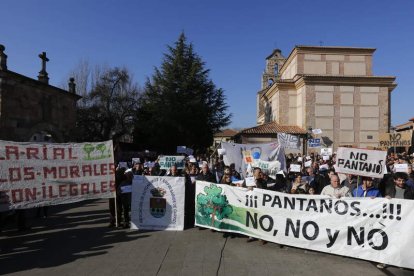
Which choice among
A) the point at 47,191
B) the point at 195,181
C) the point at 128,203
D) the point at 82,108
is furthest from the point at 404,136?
the point at 82,108

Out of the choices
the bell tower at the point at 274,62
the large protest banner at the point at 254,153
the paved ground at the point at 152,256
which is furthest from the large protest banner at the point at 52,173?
the bell tower at the point at 274,62

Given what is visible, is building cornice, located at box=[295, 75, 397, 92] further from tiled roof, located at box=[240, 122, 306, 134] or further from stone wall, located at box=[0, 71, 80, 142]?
stone wall, located at box=[0, 71, 80, 142]

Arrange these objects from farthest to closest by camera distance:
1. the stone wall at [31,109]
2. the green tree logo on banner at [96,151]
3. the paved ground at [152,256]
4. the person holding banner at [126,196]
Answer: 1. the stone wall at [31,109]
2. the person holding banner at [126,196]
3. the green tree logo on banner at [96,151]
4. the paved ground at [152,256]

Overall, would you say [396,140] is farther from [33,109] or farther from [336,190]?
[33,109]

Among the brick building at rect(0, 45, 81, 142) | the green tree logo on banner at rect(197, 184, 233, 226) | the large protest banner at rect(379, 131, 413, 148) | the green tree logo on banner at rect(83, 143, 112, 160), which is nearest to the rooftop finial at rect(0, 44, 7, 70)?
the brick building at rect(0, 45, 81, 142)

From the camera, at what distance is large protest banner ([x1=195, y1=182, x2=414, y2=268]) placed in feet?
19.6

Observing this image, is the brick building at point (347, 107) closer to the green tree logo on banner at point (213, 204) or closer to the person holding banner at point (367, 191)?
the green tree logo on banner at point (213, 204)

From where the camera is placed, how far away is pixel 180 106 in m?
33.7

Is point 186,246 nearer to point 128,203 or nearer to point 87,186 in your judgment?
point 128,203

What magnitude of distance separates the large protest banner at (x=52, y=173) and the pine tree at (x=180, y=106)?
23680 millimetres

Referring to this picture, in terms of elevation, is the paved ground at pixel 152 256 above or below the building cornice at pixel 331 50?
below

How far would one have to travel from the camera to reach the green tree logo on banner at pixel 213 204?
26.4 ft

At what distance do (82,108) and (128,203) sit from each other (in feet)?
90.3

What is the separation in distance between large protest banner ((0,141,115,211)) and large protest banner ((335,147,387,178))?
18.1ft
